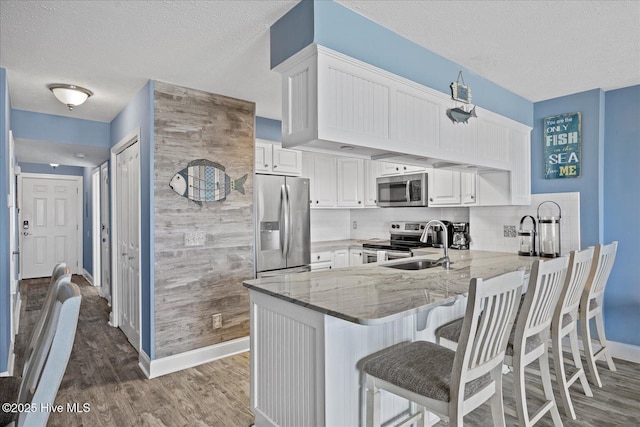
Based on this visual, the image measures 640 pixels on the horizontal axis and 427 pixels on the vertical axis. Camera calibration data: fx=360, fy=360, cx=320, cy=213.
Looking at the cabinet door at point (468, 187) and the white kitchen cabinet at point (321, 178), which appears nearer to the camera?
the cabinet door at point (468, 187)

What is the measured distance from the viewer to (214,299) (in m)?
3.40

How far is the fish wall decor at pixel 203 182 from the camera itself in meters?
3.19

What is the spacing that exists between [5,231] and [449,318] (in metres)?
3.44

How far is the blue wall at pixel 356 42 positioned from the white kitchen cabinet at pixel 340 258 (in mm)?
2669

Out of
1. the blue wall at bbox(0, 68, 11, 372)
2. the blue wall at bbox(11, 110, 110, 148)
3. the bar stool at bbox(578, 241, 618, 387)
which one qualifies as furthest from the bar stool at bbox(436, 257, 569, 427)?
the blue wall at bbox(11, 110, 110, 148)

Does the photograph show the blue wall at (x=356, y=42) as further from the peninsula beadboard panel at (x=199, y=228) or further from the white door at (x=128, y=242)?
the white door at (x=128, y=242)

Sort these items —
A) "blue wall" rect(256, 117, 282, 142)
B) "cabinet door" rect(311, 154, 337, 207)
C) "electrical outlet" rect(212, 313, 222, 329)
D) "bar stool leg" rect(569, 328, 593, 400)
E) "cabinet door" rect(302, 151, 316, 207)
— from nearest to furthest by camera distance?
"bar stool leg" rect(569, 328, 593, 400) < "electrical outlet" rect(212, 313, 222, 329) < "blue wall" rect(256, 117, 282, 142) < "cabinet door" rect(302, 151, 316, 207) < "cabinet door" rect(311, 154, 337, 207)

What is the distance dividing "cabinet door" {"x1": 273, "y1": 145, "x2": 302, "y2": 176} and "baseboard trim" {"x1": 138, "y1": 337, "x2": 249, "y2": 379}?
184 centimetres

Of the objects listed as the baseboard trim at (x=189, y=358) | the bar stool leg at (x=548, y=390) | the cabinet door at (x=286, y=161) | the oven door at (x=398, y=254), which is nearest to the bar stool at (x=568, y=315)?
the bar stool leg at (x=548, y=390)

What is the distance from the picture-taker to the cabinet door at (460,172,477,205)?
383 centimetres

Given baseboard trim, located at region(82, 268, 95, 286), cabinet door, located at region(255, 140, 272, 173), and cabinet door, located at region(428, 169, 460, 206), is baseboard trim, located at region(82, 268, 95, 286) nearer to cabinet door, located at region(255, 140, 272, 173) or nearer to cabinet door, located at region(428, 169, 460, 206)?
cabinet door, located at region(255, 140, 272, 173)

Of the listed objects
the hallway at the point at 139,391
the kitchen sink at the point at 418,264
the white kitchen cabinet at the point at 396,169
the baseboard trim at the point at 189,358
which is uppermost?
the white kitchen cabinet at the point at 396,169

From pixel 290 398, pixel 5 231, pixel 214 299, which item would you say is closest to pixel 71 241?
pixel 5 231

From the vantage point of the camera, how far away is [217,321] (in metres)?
3.40
